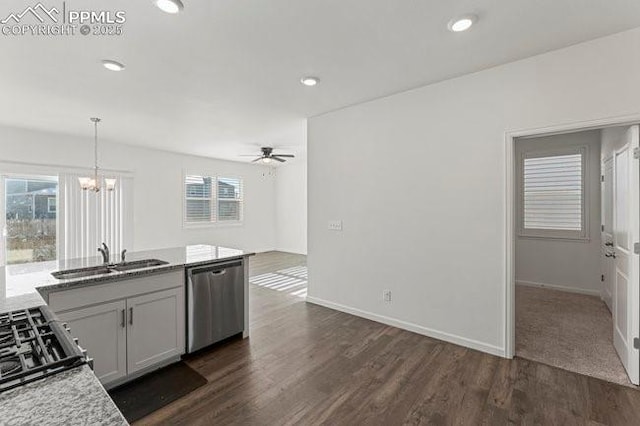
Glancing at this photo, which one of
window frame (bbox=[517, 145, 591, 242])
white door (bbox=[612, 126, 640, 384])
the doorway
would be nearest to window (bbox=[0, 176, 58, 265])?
the doorway

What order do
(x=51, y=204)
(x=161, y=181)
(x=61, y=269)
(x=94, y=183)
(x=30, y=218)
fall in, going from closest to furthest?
1. (x=61, y=269)
2. (x=94, y=183)
3. (x=30, y=218)
4. (x=51, y=204)
5. (x=161, y=181)

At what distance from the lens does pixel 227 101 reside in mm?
3664

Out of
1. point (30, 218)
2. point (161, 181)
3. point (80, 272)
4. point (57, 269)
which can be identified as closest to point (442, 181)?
point (80, 272)

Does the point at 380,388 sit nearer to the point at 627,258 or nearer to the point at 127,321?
the point at 127,321

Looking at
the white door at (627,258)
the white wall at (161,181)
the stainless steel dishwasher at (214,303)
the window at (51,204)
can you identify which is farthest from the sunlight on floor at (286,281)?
the window at (51,204)

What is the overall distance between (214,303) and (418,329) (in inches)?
87.5

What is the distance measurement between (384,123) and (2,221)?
20.0 feet

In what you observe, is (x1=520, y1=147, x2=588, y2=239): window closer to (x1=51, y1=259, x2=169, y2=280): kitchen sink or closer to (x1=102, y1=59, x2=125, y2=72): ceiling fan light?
(x1=51, y1=259, x2=169, y2=280): kitchen sink

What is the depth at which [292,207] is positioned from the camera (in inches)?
353

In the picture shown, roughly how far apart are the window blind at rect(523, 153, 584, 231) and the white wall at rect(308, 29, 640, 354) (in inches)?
118

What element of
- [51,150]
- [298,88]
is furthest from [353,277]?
[51,150]

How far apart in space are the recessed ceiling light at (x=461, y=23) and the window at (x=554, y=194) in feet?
12.7

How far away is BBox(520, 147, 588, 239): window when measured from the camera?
4672 millimetres

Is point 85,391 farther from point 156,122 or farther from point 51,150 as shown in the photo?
point 51,150
